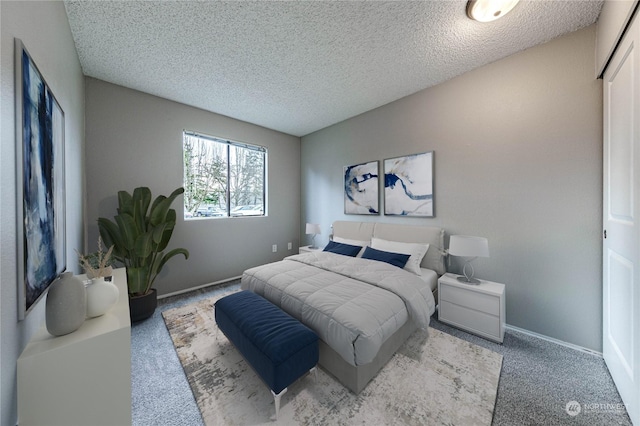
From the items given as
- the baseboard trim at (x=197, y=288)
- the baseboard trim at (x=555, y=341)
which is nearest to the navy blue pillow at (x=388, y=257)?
the baseboard trim at (x=555, y=341)

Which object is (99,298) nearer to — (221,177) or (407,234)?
(221,177)

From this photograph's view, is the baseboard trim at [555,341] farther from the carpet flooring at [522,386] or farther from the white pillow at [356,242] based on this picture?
the white pillow at [356,242]

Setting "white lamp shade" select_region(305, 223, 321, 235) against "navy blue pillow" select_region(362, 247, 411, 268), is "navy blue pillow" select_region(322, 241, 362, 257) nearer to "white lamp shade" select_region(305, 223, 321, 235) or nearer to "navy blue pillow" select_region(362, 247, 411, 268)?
"navy blue pillow" select_region(362, 247, 411, 268)

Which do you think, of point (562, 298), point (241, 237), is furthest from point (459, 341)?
point (241, 237)

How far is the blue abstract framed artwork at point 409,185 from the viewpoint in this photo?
2828 mm

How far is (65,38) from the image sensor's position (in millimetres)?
1696

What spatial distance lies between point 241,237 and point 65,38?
9.39 feet

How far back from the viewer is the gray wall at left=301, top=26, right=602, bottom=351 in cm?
189

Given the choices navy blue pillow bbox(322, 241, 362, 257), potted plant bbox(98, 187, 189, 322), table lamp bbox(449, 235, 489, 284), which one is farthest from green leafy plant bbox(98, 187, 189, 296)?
table lamp bbox(449, 235, 489, 284)

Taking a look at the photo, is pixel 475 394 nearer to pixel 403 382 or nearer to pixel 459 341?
pixel 403 382

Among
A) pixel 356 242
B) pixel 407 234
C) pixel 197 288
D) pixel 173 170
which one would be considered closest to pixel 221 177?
pixel 173 170

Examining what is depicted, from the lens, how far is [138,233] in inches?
92.0

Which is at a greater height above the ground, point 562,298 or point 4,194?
point 4,194

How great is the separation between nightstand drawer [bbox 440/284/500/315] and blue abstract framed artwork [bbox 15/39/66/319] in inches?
116
